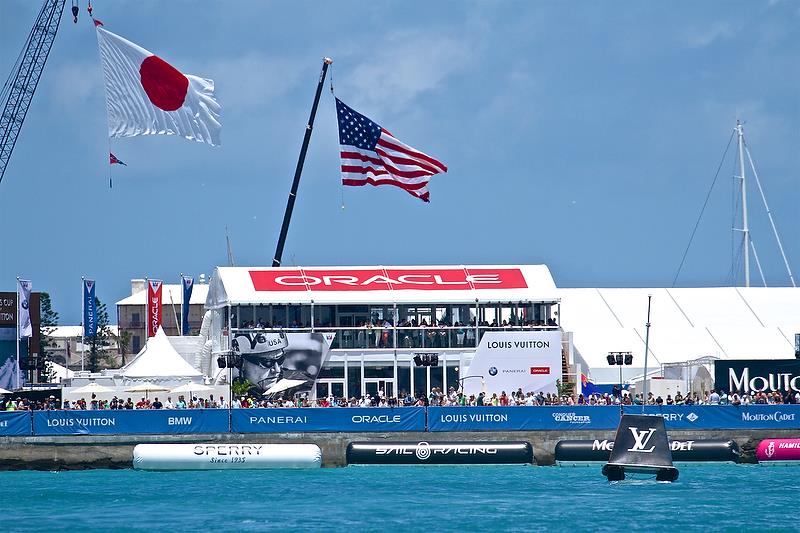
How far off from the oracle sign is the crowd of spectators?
22.4 feet

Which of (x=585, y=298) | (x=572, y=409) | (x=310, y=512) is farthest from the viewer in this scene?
(x=585, y=298)

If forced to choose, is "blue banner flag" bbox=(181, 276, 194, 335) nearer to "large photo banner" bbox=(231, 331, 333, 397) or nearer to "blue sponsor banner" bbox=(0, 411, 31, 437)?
"large photo banner" bbox=(231, 331, 333, 397)

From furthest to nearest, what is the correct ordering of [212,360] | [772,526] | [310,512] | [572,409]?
[212,360] → [572,409] → [310,512] → [772,526]

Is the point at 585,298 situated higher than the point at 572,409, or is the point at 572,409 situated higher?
the point at 585,298

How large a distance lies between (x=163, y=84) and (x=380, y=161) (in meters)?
19.3

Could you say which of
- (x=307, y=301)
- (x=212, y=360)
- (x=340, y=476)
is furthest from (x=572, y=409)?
(x=212, y=360)

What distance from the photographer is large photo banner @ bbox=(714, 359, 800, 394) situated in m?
64.8

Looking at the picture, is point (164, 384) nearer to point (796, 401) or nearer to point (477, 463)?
point (477, 463)

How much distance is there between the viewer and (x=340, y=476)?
187 feet

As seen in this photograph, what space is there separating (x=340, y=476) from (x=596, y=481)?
977 cm

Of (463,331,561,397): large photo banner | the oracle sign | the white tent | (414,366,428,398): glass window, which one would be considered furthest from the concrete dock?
the oracle sign

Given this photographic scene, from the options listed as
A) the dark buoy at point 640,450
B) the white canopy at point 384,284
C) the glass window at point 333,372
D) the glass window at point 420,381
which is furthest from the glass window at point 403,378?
the dark buoy at point 640,450

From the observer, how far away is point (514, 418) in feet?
195

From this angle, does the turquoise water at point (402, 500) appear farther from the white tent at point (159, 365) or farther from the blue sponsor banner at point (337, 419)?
the white tent at point (159, 365)
